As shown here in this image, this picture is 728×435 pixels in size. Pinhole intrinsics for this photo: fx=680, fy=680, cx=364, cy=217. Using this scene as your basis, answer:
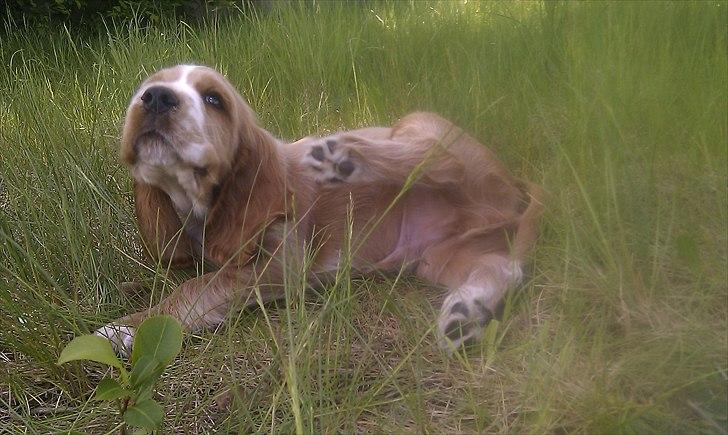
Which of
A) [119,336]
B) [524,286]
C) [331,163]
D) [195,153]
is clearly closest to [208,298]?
[119,336]

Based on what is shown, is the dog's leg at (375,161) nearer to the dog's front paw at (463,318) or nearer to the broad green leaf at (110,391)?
the dog's front paw at (463,318)

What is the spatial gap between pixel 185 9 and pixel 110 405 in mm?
3640

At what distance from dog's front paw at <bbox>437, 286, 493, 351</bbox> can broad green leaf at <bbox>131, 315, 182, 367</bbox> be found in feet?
1.52

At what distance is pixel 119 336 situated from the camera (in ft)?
4.42

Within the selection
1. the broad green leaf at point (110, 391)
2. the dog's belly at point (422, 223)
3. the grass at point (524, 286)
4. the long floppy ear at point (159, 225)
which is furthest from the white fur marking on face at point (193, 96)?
the broad green leaf at point (110, 391)

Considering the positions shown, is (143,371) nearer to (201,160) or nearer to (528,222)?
(201,160)

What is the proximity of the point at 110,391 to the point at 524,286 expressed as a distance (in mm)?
699

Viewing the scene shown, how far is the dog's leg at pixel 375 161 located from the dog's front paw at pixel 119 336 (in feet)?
1.85

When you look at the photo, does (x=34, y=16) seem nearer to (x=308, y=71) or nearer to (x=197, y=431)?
(x=308, y=71)

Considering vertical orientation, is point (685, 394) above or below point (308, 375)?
above

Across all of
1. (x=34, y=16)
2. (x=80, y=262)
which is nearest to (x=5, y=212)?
(x=80, y=262)

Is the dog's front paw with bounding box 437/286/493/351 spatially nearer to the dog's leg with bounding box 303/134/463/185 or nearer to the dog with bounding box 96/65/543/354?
the dog with bounding box 96/65/543/354

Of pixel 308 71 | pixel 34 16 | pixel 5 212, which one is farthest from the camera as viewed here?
pixel 34 16

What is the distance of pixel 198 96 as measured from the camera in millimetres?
1524
